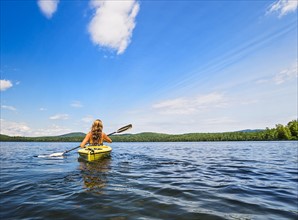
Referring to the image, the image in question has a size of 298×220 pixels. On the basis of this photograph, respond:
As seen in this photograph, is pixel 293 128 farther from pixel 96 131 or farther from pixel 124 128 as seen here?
pixel 96 131

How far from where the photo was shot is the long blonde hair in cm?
1348

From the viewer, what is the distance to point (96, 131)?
A: 45.2ft

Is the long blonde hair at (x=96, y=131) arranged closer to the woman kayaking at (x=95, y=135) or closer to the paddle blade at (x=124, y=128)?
the woman kayaking at (x=95, y=135)

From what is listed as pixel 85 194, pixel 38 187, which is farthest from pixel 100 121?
pixel 85 194

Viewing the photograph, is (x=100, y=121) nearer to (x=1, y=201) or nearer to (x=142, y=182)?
(x=142, y=182)

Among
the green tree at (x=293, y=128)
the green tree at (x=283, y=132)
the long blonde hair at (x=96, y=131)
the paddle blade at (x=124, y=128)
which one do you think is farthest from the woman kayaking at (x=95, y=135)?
the green tree at (x=293, y=128)

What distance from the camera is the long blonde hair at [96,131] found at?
1348cm

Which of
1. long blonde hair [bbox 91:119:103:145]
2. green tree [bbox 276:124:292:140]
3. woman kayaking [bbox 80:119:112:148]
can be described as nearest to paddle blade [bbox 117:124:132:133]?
woman kayaking [bbox 80:119:112:148]

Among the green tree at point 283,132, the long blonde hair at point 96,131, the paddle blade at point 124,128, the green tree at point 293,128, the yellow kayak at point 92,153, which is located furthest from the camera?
the green tree at point 283,132

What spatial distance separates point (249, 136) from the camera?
340 ft

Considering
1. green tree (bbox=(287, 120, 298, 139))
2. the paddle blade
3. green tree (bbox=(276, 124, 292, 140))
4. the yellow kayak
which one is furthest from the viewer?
green tree (bbox=(276, 124, 292, 140))

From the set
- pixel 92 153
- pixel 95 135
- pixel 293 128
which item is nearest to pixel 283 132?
pixel 293 128

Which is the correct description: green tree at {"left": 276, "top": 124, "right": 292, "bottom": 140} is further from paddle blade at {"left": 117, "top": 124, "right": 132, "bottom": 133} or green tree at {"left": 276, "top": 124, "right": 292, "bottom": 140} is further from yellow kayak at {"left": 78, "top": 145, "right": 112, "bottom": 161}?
yellow kayak at {"left": 78, "top": 145, "right": 112, "bottom": 161}

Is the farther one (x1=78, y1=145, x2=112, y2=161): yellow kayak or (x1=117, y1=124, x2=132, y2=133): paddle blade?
(x1=117, y1=124, x2=132, y2=133): paddle blade
